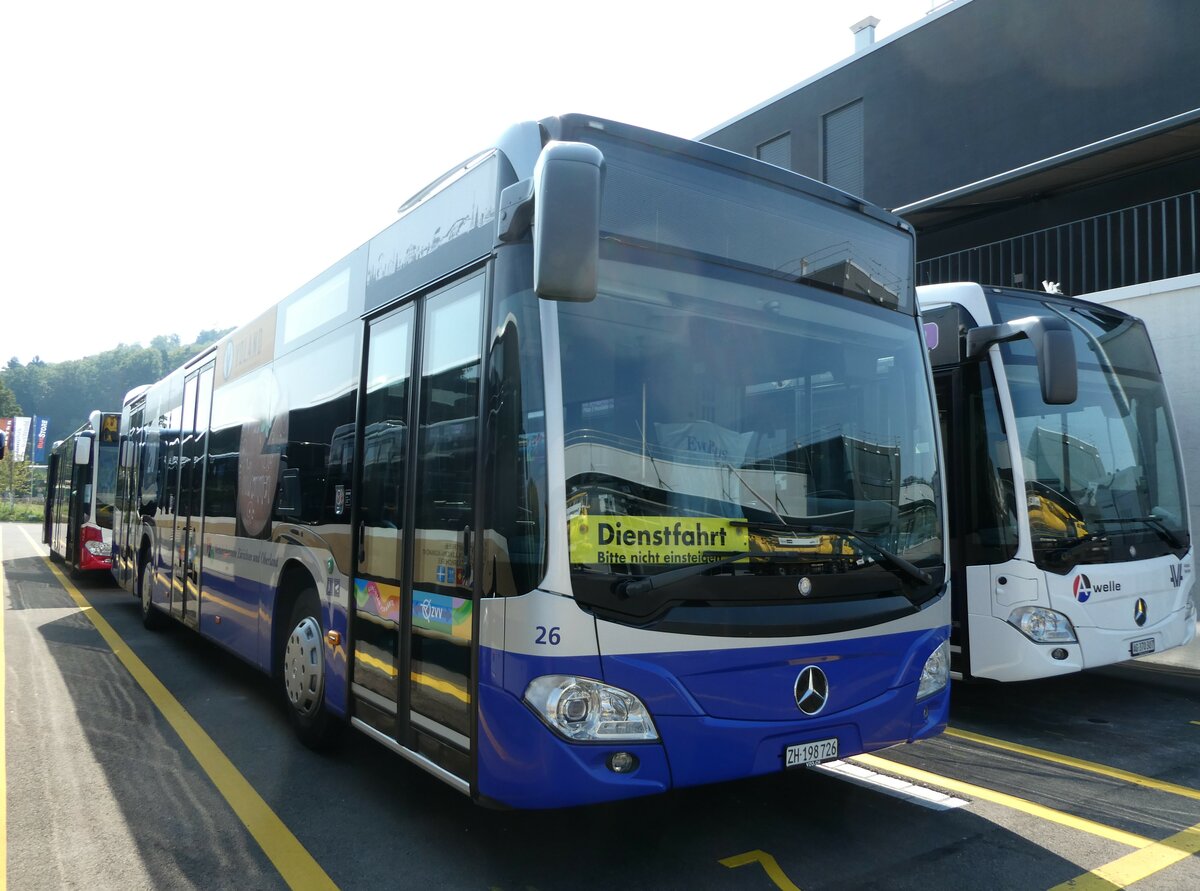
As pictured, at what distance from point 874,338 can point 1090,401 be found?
339 cm

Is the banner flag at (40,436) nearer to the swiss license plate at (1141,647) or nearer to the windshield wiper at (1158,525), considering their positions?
the windshield wiper at (1158,525)

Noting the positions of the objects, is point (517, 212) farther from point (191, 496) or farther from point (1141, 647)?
point (191, 496)

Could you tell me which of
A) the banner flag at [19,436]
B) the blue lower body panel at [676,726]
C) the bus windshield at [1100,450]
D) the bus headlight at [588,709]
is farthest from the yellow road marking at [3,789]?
the banner flag at [19,436]

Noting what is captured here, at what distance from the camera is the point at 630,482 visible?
3541 millimetres

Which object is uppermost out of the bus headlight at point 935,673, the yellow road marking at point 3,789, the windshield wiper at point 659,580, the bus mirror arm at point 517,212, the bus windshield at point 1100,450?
the bus mirror arm at point 517,212

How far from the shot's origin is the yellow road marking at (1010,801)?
4.32m

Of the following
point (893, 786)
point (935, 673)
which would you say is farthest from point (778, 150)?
point (935, 673)

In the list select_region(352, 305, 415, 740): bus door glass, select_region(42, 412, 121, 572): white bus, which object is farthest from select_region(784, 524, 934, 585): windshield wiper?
select_region(42, 412, 121, 572): white bus

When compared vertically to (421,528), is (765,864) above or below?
below

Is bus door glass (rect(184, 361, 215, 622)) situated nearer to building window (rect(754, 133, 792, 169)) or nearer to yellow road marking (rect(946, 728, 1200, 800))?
yellow road marking (rect(946, 728, 1200, 800))

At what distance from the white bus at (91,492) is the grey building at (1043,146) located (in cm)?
1351

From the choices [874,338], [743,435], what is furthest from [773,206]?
[743,435]

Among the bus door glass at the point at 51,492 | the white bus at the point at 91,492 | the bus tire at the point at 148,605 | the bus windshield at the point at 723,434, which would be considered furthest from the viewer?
the bus door glass at the point at 51,492

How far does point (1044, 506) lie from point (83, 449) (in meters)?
15.3
